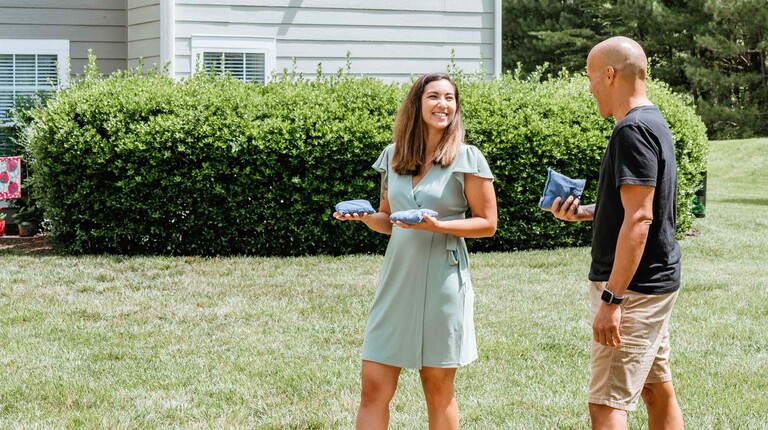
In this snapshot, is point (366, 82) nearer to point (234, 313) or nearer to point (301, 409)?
point (234, 313)

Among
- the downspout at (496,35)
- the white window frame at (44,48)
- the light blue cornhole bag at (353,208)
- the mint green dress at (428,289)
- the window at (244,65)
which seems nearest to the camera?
the mint green dress at (428,289)

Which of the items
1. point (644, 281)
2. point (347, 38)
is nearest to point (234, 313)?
point (644, 281)

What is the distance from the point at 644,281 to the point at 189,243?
7053mm

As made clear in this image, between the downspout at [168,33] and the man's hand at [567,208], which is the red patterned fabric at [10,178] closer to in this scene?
the downspout at [168,33]

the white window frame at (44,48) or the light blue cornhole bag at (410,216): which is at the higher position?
the white window frame at (44,48)

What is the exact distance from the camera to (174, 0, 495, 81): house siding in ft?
37.1

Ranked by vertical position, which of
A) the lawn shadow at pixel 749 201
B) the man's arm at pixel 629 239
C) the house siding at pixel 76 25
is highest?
the house siding at pixel 76 25

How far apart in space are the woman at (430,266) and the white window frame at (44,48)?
30.1 ft

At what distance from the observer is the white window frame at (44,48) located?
39.0ft

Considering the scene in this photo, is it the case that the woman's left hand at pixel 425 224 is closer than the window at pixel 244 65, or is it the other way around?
the woman's left hand at pixel 425 224

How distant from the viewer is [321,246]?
9891mm

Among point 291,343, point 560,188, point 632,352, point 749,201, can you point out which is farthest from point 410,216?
point 749,201

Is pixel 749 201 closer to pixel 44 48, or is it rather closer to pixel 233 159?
pixel 233 159

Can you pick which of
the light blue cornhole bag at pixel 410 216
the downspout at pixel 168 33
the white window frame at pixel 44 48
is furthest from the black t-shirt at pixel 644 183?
the white window frame at pixel 44 48
